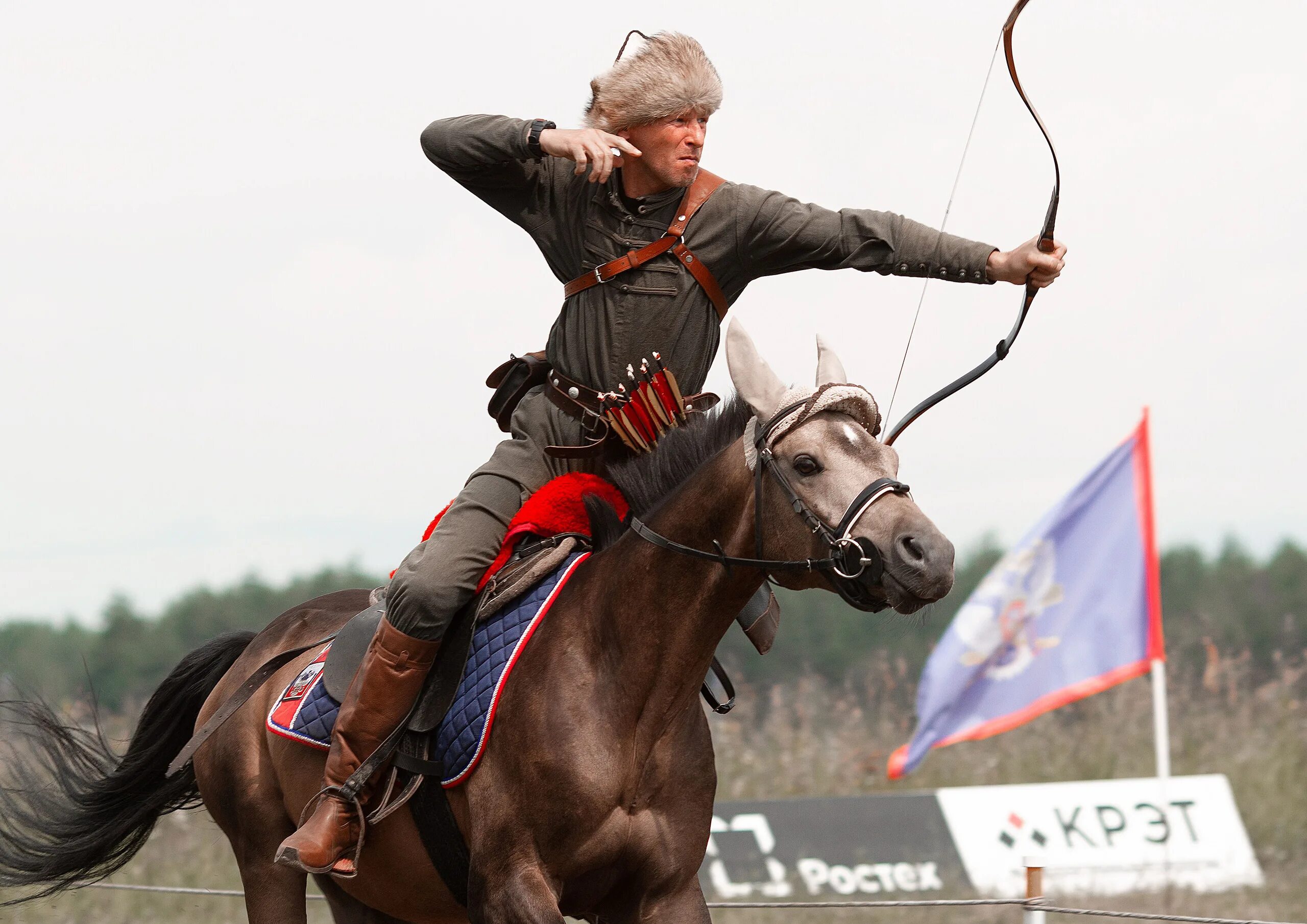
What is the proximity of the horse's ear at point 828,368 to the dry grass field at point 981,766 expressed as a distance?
216 inches

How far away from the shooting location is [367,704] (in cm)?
432

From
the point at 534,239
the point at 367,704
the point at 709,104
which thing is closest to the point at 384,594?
the point at 367,704

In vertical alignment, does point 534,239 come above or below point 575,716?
above

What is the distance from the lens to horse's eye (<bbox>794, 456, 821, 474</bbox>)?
3.60m

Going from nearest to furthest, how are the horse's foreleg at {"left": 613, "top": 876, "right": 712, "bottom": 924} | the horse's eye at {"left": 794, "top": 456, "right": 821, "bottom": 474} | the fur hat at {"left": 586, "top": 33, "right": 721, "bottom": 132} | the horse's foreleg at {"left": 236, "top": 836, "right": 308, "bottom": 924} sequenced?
the horse's eye at {"left": 794, "top": 456, "right": 821, "bottom": 474}, the horse's foreleg at {"left": 613, "top": 876, "right": 712, "bottom": 924}, the fur hat at {"left": 586, "top": 33, "right": 721, "bottom": 132}, the horse's foreleg at {"left": 236, "top": 836, "right": 308, "bottom": 924}

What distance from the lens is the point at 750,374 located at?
3771mm

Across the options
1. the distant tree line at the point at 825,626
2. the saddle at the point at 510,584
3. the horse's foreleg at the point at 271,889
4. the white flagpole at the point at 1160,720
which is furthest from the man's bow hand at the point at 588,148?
the distant tree line at the point at 825,626

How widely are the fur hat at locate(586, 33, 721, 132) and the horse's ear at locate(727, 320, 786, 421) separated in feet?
2.58

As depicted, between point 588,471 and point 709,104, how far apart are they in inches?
43.3

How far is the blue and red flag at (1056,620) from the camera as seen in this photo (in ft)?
30.1

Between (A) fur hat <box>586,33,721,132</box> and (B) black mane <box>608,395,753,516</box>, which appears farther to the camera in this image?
(A) fur hat <box>586,33,721,132</box>

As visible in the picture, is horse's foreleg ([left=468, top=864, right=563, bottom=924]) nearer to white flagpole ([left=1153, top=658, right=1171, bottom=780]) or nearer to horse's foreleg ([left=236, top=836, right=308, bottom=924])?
A: horse's foreleg ([left=236, top=836, right=308, bottom=924])

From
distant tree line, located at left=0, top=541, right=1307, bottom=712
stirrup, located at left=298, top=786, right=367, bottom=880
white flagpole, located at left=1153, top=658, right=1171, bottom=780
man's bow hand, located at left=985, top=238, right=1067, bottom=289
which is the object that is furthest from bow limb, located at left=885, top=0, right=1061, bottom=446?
distant tree line, located at left=0, top=541, right=1307, bottom=712

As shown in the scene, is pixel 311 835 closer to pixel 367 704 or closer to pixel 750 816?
pixel 367 704
